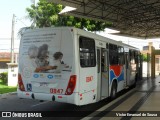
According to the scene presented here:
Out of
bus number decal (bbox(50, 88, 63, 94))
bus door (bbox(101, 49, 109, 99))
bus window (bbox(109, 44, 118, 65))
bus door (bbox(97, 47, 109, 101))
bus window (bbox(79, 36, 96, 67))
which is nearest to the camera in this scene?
bus number decal (bbox(50, 88, 63, 94))

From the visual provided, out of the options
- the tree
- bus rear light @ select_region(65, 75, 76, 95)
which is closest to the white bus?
bus rear light @ select_region(65, 75, 76, 95)

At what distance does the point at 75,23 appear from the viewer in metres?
22.1

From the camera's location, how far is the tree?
21.9 metres

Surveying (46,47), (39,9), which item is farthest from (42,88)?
(39,9)

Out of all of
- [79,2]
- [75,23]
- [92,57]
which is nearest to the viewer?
[92,57]

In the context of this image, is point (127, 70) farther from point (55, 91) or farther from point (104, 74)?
point (55, 91)

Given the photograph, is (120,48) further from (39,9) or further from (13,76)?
(39,9)

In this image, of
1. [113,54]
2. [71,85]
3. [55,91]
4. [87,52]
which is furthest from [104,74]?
[55,91]

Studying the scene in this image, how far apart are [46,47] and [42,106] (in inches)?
121

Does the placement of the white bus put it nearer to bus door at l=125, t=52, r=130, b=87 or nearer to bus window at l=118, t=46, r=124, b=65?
bus window at l=118, t=46, r=124, b=65

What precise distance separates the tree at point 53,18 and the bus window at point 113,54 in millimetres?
9693

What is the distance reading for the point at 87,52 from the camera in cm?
911

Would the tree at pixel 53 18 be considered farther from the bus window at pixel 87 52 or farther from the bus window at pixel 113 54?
the bus window at pixel 87 52

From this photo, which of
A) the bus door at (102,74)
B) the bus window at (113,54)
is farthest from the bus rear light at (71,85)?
the bus window at (113,54)
